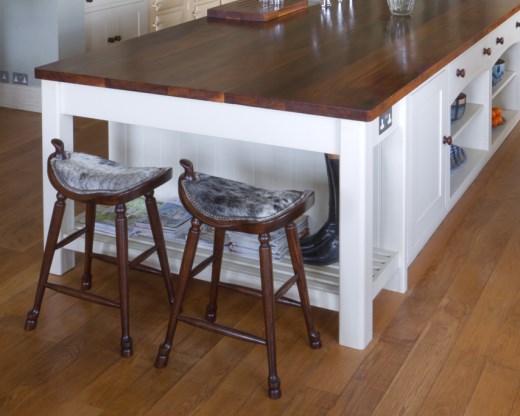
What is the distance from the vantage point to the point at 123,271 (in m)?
2.89

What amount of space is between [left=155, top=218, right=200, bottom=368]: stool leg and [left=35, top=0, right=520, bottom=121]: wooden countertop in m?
0.45

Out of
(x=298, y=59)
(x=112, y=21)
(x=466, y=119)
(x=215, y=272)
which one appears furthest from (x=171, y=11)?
(x=215, y=272)

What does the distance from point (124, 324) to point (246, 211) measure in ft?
1.91

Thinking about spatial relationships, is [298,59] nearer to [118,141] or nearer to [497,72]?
[118,141]

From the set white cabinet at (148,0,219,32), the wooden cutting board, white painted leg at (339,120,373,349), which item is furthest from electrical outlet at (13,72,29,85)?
white painted leg at (339,120,373,349)

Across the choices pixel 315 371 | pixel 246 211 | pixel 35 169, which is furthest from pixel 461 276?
pixel 35 169

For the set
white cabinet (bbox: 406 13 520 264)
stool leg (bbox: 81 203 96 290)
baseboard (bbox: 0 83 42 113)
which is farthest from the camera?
baseboard (bbox: 0 83 42 113)

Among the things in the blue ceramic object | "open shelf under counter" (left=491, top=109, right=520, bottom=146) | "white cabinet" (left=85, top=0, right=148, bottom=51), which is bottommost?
"open shelf under counter" (left=491, top=109, right=520, bottom=146)

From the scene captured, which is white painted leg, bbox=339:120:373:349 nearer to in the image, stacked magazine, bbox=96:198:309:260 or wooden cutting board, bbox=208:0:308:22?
stacked magazine, bbox=96:198:309:260

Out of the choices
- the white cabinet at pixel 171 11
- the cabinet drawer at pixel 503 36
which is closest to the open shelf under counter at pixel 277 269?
the cabinet drawer at pixel 503 36

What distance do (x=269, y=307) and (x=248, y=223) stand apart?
255mm

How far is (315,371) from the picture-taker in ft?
9.31

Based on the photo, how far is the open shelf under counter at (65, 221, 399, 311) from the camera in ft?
10.2

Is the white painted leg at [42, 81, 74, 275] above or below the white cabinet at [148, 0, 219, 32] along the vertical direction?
below
